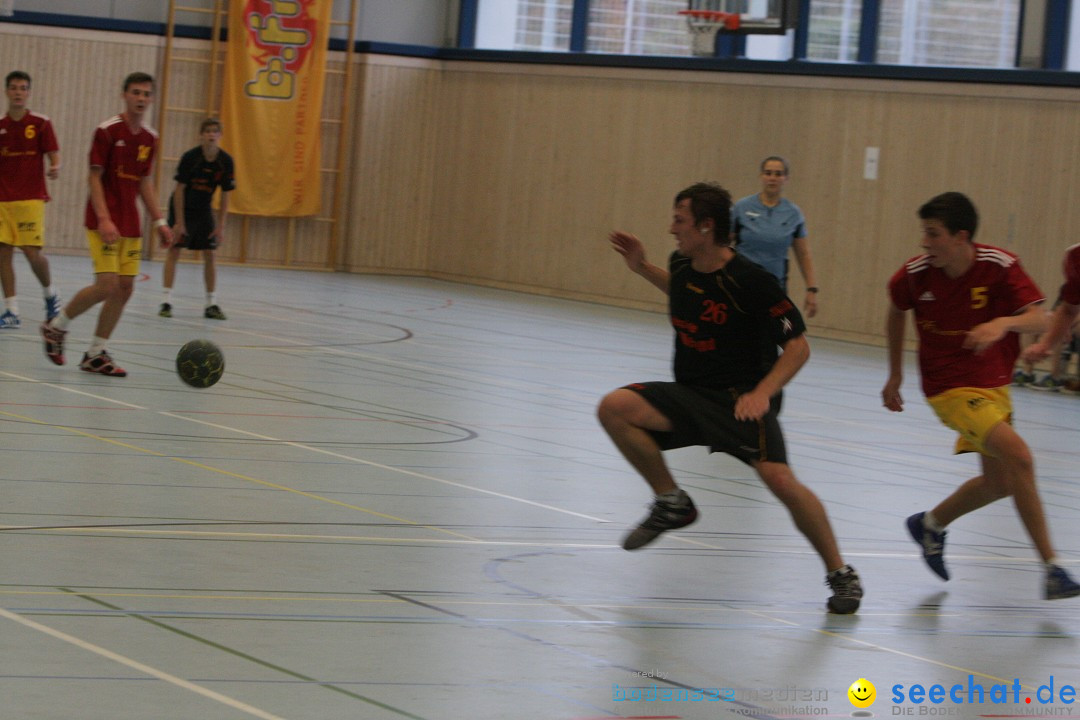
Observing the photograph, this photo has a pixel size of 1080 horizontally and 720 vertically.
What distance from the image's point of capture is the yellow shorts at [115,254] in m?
9.48

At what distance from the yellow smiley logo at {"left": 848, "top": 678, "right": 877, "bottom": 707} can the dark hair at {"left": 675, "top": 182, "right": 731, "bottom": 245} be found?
5.59 feet

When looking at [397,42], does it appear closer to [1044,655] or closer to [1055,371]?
[1055,371]

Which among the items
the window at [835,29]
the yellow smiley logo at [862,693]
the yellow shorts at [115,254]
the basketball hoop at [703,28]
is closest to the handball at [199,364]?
the yellow shorts at [115,254]

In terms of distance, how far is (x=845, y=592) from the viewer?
4.88 meters

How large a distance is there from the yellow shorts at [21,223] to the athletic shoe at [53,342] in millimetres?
1803

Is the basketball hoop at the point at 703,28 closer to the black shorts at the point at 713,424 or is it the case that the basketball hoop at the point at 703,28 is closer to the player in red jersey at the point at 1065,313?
the player in red jersey at the point at 1065,313

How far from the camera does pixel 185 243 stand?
14.5m

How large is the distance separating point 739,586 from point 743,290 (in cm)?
106

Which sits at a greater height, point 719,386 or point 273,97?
point 273,97

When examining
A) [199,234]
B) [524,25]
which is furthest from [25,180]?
[524,25]

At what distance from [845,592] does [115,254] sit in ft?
20.3

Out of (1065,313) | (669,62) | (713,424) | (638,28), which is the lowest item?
(713,424)

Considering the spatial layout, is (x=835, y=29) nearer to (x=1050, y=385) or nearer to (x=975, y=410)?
(x=1050, y=385)

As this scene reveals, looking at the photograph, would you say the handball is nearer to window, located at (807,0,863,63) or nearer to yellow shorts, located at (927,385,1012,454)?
yellow shorts, located at (927,385,1012,454)
